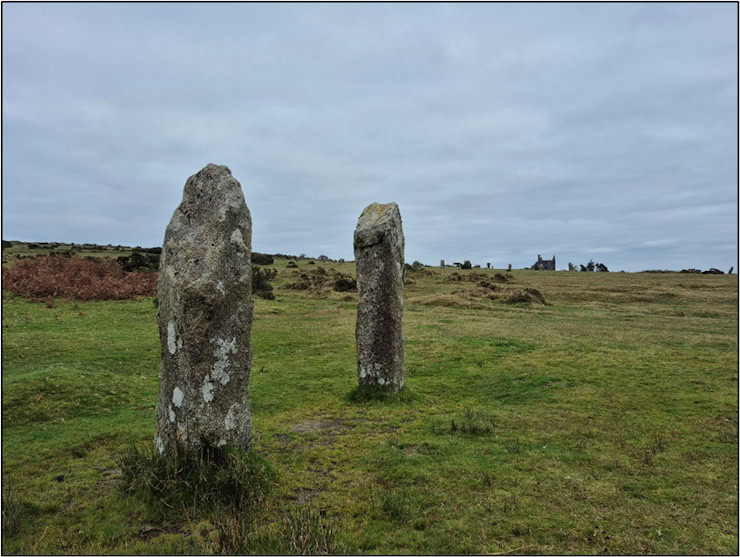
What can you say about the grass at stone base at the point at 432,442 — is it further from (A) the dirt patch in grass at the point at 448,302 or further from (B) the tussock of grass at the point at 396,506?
(A) the dirt patch in grass at the point at 448,302

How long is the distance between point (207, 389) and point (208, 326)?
0.87 m

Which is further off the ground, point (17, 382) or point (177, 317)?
point (177, 317)

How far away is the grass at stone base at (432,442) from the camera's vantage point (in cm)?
607

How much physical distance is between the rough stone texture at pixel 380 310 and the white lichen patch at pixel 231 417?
5.46 m

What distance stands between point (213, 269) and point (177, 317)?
0.83m

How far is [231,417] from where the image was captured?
23.8 ft

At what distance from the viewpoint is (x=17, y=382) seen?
1162cm

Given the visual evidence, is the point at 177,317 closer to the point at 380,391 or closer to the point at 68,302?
the point at 380,391

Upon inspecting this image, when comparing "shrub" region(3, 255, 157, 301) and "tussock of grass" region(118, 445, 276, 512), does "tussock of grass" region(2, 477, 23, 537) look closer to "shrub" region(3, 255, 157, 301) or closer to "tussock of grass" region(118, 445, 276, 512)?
"tussock of grass" region(118, 445, 276, 512)

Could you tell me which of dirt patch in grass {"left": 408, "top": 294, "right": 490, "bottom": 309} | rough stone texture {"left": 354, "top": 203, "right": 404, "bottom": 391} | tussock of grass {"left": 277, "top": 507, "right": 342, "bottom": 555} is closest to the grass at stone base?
tussock of grass {"left": 277, "top": 507, "right": 342, "bottom": 555}

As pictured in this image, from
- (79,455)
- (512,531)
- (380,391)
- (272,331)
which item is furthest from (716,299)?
(79,455)

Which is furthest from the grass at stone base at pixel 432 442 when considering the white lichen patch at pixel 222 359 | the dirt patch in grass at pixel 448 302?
the dirt patch in grass at pixel 448 302

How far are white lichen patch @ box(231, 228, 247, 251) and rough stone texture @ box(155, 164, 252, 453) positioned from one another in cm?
1

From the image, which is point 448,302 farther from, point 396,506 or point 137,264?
point 396,506
